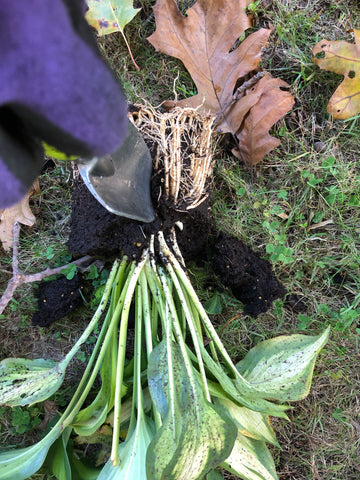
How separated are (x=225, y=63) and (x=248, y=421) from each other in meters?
1.30

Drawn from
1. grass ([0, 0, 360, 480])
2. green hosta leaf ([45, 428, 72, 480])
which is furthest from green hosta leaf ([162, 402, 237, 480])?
grass ([0, 0, 360, 480])

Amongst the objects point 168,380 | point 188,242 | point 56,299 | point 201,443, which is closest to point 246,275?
point 188,242

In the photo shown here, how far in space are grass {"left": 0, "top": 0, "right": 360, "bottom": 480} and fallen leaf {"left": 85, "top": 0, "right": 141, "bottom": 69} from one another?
102mm

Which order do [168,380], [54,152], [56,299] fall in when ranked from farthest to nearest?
[56,299]
[168,380]
[54,152]

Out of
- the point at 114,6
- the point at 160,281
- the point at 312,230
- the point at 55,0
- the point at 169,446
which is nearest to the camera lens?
the point at 55,0

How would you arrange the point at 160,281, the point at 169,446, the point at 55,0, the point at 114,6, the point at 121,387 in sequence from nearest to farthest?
1. the point at 55,0
2. the point at 169,446
3. the point at 121,387
4. the point at 160,281
5. the point at 114,6

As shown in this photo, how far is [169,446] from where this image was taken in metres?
0.97

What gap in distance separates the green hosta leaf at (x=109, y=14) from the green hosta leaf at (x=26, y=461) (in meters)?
1.43

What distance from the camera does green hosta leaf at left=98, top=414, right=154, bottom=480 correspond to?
1034mm

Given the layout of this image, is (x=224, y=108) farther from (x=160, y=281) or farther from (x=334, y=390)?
(x=334, y=390)

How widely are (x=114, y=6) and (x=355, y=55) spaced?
0.94m

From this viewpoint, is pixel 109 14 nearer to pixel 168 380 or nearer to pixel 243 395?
pixel 168 380

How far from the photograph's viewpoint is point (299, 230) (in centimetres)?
154

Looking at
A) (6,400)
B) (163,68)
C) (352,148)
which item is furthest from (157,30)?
(6,400)
